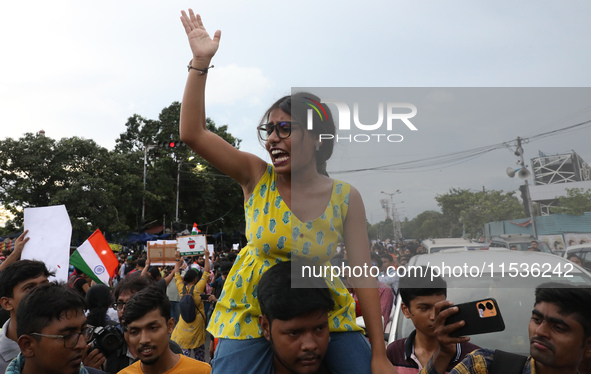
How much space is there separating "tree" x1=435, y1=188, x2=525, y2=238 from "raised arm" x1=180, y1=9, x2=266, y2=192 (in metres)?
0.84

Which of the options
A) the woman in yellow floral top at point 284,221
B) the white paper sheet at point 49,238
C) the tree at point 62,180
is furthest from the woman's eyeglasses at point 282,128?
the tree at point 62,180

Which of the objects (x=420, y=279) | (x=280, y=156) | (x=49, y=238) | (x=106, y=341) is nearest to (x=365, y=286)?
(x=420, y=279)

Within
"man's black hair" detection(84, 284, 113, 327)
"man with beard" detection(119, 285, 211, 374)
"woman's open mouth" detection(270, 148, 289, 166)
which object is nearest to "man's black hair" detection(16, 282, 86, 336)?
"man with beard" detection(119, 285, 211, 374)

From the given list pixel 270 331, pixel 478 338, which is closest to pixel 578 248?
pixel 270 331

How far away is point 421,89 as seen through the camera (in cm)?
189

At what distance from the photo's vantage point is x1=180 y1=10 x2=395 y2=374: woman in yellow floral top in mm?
2096

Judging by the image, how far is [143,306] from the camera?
11.1 ft

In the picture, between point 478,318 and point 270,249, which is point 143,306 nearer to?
point 270,249

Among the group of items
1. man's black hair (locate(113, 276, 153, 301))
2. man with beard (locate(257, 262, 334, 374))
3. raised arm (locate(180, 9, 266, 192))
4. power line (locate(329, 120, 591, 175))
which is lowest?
man with beard (locate(257, 262, 334, 374))

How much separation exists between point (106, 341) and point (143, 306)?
306mm

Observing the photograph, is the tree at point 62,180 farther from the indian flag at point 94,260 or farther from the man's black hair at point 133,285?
the man's black hair at point 133,285

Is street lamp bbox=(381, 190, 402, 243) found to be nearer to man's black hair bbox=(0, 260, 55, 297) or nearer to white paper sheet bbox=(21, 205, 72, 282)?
man's black hair bbox=(0, 260, 55, 297)

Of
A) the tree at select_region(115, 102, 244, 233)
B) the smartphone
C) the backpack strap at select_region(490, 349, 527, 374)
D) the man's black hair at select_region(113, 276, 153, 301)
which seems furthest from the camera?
the tree at select_region(115, 102, 244, 233)

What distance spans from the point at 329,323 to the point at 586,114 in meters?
1.22
